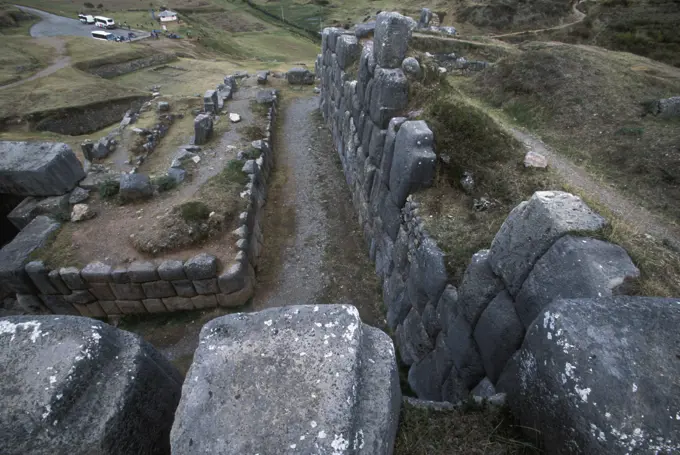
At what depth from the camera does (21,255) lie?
732cm

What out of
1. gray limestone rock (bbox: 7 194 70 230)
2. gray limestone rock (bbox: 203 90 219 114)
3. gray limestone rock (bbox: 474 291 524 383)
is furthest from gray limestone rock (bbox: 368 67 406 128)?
gray limestone rock (bbox: 203 90 219 114)

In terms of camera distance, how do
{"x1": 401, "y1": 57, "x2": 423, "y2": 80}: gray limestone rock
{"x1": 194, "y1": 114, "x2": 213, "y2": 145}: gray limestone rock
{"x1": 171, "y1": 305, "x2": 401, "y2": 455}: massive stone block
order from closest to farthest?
{"x1": 171, "y1": 305, "x2": 401, "y2": 455}: massive stone block → {"x1": 401, "y1": 57, "x2": 423, "y2": 80}: gray limestone rock → {"x1": 194, "y1": 114, "x2": 213, "y2": 145}: gray limestone rock

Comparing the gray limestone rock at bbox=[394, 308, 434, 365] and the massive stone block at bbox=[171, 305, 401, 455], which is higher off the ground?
the massive stone block at bbox=[171, 305, 401, 455]

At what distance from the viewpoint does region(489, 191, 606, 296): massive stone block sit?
9.13ft

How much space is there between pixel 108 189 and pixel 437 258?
27.2 feet

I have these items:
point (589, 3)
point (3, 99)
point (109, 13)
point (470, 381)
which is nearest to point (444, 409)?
point (470, 381)

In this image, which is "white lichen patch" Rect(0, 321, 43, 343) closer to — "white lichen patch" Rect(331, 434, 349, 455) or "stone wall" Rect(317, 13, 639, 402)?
"white lichen patch" Rect(331, 434, 349, 455)

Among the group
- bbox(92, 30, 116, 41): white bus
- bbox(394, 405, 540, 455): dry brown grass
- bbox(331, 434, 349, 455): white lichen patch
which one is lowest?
bbox(92, 30, 116, 41): white bus

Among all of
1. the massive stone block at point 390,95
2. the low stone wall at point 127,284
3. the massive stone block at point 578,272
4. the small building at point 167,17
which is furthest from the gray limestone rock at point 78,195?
the small building at point 167,17

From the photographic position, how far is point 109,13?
52.9 meters

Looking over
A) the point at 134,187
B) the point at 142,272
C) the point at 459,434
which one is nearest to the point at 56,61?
the point at 134,187

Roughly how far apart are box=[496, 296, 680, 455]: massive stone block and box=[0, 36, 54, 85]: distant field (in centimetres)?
2986

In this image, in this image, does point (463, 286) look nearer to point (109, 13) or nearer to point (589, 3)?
point (589, 3)

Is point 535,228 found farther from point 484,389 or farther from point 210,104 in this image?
point 210,104
